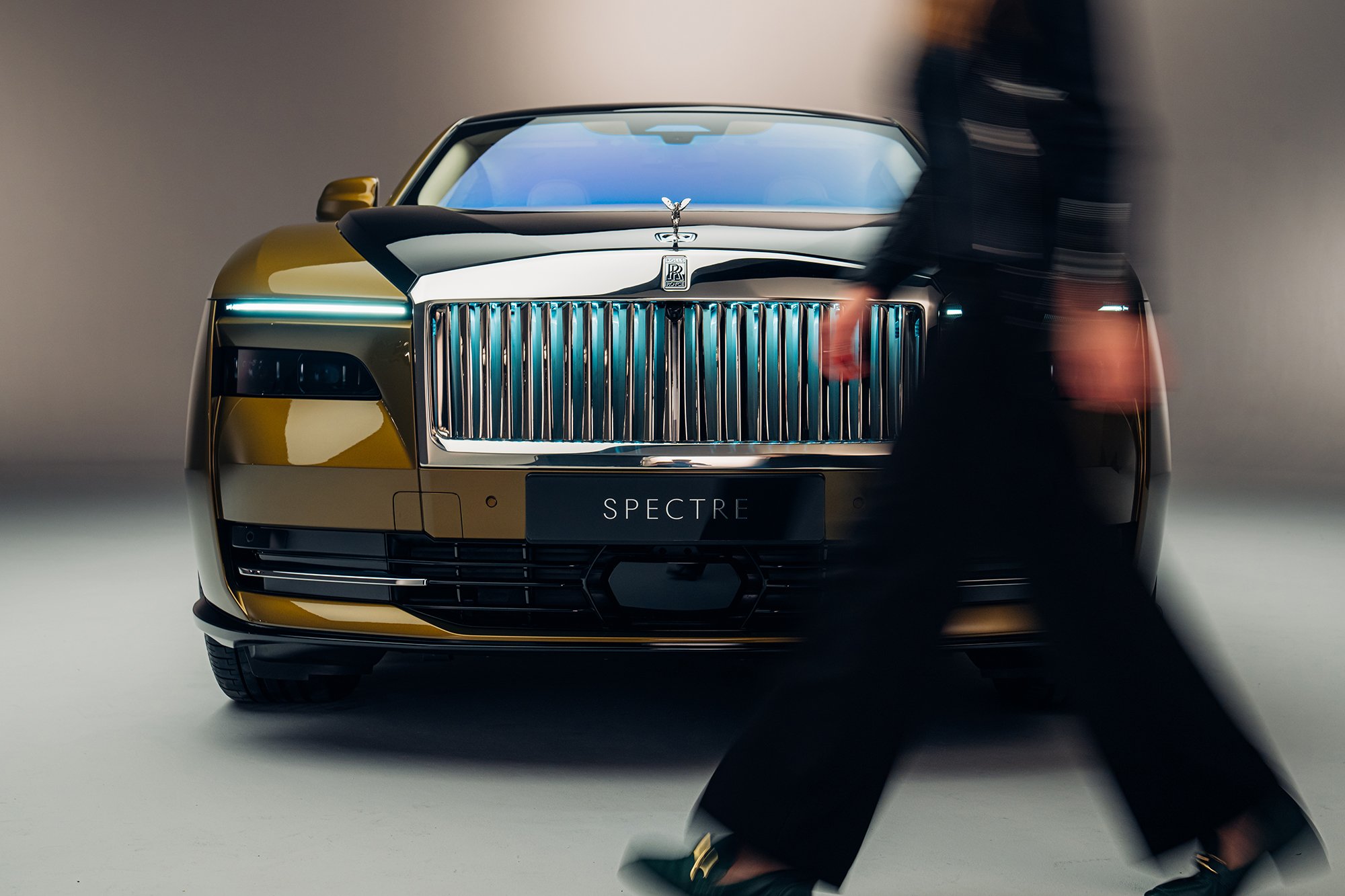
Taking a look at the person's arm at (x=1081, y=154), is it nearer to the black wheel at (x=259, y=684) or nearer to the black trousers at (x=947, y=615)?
the black trousers at (x=947, y=615)

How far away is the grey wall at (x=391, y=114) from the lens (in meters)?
8.72

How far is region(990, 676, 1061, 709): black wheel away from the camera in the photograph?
2754mm

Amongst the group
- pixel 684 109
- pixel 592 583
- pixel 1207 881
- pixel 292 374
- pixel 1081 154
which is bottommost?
pixel 1207 881

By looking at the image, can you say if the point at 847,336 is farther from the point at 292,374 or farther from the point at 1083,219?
the point at 292,374

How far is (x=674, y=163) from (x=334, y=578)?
1.41 metres

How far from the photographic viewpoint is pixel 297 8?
8.91 m

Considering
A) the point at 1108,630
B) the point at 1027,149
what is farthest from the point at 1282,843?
the point at 1027,149

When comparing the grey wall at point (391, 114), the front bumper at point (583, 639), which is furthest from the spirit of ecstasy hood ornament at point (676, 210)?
the grey wall at point (391, 114)

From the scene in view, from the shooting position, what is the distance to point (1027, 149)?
5.40ft

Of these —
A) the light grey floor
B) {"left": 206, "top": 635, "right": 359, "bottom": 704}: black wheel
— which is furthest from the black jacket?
{"left": 206, "top": 635, "right": 359, "bottom": 704}: black wheel

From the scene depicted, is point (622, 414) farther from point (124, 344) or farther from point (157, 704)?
point (124, 344)

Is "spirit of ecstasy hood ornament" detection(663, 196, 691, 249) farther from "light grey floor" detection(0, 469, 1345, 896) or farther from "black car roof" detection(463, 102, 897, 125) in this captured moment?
"black car roof" detection(463, 102, 897, 125)

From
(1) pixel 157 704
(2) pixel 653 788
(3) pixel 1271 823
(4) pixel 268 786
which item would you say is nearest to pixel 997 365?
(3) pixel 1271 823

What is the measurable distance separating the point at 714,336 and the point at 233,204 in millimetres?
7295
